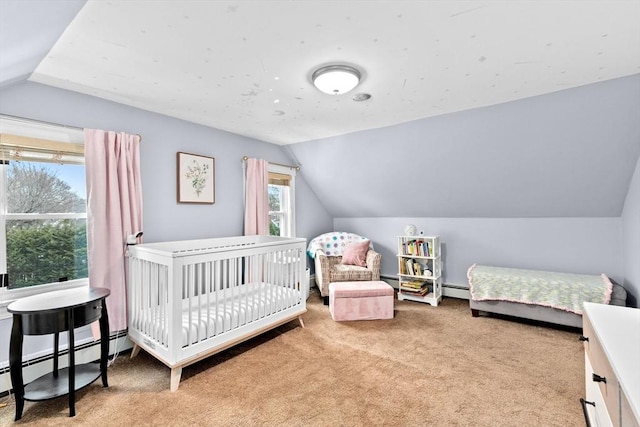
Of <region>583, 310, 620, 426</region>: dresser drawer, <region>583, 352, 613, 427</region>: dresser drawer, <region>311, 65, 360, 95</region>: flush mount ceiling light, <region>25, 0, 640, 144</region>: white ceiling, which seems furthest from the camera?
<region>311, 65, 360, 95</region>: flush mount ceiling light

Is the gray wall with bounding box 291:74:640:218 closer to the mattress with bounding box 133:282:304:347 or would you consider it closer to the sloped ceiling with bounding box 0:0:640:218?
the sloped ceiling with bounding box 0:0:640:218

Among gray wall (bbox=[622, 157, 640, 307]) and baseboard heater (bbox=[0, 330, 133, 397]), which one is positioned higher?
gray wall (bbox=[622, 157, 640, 307])

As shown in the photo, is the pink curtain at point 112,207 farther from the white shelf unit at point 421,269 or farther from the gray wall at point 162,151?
the white shelf unit at point 421,269

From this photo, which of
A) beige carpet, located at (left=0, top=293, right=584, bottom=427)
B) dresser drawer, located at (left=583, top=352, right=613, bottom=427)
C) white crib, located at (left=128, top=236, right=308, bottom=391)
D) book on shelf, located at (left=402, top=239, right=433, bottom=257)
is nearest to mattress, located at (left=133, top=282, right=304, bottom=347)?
white crib, located at (left=128, top=236, right=308, bottom=391)

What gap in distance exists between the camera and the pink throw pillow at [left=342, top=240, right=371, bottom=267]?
4.12 metres

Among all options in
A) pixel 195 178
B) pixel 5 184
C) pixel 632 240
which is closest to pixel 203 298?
pixel 195 178

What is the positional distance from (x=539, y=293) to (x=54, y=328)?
13.3 ft

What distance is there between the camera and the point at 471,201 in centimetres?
378

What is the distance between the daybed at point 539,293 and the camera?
9.31 feet

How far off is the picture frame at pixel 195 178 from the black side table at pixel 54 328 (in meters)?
1.22

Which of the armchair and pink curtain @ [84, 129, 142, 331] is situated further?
the armchair

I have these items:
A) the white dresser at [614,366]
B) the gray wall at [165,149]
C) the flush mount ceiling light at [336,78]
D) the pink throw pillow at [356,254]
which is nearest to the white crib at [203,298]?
the gray wall at [165,149]

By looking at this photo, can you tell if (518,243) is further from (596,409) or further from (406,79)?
(406,79)

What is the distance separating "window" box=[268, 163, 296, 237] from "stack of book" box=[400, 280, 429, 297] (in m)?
1.72
